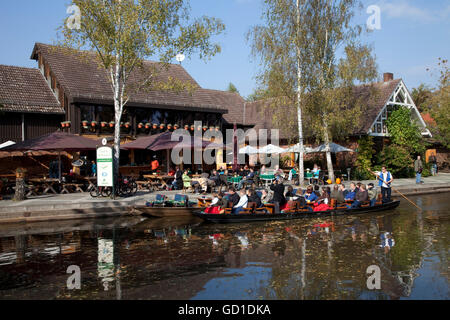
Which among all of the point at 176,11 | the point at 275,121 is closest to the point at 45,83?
the point at 176,11

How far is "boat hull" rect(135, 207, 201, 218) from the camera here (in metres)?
15.9

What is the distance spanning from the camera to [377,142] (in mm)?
32719

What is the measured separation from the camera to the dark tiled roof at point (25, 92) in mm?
25309

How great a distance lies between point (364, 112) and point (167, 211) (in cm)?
2121

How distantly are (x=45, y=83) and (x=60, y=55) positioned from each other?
2297 mm

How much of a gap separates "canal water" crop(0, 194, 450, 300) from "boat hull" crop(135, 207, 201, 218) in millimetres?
563

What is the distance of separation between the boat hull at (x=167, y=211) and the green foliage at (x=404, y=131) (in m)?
21.9

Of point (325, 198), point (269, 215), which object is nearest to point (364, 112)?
point (325, 198)

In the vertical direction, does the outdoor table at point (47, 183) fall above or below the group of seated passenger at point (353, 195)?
above

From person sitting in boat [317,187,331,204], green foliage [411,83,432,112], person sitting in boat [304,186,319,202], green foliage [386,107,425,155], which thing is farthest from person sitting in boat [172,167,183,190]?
green foliage [411,83,432,112]

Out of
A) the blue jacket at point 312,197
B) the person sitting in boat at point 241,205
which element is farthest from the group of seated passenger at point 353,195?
the person sitting in boat at point 241,205

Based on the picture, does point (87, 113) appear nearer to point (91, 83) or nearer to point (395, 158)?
point (91, 83)

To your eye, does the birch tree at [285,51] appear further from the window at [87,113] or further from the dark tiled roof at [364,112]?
the window at [87,113]
